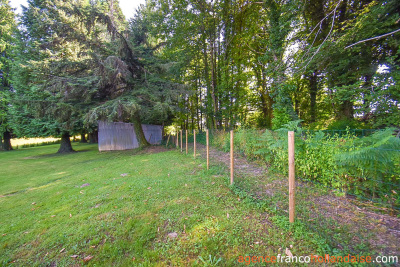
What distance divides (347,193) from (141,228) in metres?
3.87

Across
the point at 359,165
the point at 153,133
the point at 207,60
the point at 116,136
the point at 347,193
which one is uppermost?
the point at 207,60

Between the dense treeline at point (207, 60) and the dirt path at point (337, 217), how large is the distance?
5307mm

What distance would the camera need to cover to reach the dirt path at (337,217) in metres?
1.85

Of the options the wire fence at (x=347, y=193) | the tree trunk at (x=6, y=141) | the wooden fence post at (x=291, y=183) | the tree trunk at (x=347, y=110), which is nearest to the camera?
the wire fence at (x=347, y=193)

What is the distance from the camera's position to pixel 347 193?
111 inches

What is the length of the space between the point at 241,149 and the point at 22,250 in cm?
668

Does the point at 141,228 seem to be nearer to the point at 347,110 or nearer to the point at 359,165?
the point at 359,165

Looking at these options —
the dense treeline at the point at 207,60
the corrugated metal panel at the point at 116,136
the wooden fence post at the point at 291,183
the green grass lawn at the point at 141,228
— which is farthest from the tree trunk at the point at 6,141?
the wooden fence post at the point at 291,183

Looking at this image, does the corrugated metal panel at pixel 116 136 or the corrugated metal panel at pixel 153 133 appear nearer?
the corrugated metal panel at pixel 116 136

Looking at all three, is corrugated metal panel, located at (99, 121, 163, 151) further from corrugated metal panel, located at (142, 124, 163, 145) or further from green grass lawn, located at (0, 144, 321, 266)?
green grass lawn, located at (0, 144, 321, 266)

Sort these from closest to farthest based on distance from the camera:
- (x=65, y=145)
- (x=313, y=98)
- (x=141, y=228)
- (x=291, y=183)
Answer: (x=291, y=183), (x=141, y=228), (x=313, y=98), (x=65, y=145)

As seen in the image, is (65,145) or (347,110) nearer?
(347,110)

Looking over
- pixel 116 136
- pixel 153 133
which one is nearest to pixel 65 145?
pixel 116 136

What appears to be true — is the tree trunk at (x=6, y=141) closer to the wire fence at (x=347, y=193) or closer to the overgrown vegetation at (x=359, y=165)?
the wire fence at (x=347, y=193)
